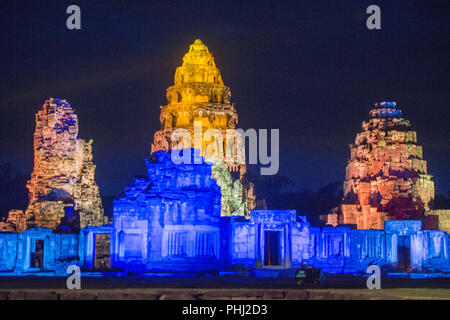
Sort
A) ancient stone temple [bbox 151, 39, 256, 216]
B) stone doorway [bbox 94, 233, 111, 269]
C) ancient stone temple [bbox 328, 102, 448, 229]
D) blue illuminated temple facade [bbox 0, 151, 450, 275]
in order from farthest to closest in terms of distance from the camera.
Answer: ancient stone temple [bbox 151, 39, 256, 216], ancient stone temple [bbox 328, 102, 448, 229], stone doorway [bbox 94, 233, 111, 269], blue illuminated temple facade [bbox 0, 151, 450, 275]

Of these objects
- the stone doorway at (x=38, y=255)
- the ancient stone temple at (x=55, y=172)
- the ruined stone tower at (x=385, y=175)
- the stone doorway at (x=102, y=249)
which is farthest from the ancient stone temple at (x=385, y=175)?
the stone doorway at (x=38, y=255)

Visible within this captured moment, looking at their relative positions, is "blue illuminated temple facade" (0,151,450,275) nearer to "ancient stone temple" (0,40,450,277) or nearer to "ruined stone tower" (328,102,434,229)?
"ancient stone temple" (0,40,450,277)

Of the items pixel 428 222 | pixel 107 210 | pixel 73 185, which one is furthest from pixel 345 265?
pixel 107 210

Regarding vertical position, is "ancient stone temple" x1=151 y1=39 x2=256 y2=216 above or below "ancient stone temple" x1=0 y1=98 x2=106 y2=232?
above

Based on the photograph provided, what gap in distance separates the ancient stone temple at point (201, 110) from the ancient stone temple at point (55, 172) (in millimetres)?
13178

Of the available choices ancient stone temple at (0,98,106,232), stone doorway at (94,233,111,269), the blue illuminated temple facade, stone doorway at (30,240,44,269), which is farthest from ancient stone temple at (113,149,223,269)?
ancient stone temple at (0,98,106,232)

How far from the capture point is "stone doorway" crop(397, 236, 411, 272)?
7137 cm

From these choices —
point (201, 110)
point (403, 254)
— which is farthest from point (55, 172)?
point (403, 254)

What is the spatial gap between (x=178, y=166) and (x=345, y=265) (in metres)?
14.4

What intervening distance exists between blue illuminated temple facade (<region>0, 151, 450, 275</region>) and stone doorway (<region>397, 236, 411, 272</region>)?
3.36 feet

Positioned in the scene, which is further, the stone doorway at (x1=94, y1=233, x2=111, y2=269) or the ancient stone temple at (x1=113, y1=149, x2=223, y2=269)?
the stone doorway at (x1=94, y1=233, x2=111, y2=269)

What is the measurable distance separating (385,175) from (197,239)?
2829 cm

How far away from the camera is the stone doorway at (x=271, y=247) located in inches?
2798
